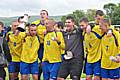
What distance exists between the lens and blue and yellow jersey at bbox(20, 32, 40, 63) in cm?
1036

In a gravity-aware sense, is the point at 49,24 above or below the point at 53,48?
above

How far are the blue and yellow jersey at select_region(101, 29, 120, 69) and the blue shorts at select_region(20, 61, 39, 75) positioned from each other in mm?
1999

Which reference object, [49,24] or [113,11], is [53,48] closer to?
[49,24]

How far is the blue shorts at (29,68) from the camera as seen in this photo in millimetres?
10438

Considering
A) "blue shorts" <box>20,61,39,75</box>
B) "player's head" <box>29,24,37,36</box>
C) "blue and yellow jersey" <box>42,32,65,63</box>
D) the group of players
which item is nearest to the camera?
the group of players

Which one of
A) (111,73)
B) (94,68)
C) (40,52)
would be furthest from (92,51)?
(40,52)

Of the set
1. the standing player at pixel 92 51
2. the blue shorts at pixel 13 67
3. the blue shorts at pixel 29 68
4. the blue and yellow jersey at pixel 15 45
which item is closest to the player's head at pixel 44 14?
the blue and yellow jersey at pixel 15 45

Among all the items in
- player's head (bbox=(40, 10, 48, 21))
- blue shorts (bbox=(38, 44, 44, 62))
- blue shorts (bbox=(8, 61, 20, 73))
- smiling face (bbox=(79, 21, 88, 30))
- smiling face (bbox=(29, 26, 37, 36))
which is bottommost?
blue shorts (bbox=(8, 61, 20, 73))

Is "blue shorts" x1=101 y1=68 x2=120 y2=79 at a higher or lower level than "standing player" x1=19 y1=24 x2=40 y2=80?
lower

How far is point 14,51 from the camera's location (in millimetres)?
10766

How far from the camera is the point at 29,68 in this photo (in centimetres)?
1055

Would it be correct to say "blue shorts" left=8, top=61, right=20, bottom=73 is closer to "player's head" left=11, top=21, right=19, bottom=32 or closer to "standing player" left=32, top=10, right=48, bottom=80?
"standing player" left=32, top=10, right=48, bottom=80


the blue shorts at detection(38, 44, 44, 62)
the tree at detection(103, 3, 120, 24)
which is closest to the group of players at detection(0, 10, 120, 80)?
the blue shorts at detection(38, 44, 44, 62)

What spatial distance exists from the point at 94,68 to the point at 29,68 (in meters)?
1.89
